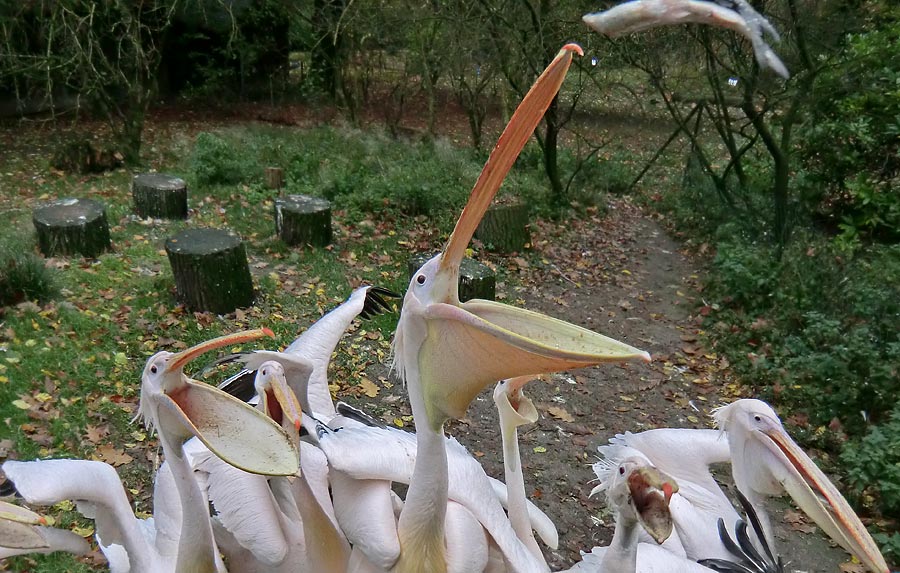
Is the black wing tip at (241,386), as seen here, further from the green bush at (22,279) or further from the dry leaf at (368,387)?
the green bush at (22,279)

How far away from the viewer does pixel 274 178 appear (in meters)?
7.36

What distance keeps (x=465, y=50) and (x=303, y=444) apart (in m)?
6.66

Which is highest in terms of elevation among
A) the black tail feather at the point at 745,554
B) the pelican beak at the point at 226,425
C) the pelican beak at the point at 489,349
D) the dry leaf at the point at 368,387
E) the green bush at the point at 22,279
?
the pelican beak at the point at 489,349

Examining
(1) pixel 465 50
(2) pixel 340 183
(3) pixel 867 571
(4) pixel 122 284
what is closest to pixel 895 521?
(3) pixel 867 571

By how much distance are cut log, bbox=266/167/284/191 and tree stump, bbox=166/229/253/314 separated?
2918 mm

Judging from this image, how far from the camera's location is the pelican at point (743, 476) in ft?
6.75

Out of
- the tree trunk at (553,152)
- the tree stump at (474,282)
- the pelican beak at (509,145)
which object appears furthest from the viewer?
the tree trunk at (553,152)

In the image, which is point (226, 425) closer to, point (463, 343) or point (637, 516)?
point (463, 343)

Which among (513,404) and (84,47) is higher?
(84,47)

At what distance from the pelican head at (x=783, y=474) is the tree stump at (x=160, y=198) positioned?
542 centimetres

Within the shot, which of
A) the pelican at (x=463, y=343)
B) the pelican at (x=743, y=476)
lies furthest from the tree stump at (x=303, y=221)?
the pelican at (x=463, y=343)

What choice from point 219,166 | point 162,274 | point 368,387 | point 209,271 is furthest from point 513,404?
point 219,166

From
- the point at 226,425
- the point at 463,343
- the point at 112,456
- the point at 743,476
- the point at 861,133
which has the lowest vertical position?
the point at 112,456

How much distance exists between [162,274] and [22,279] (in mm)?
941
